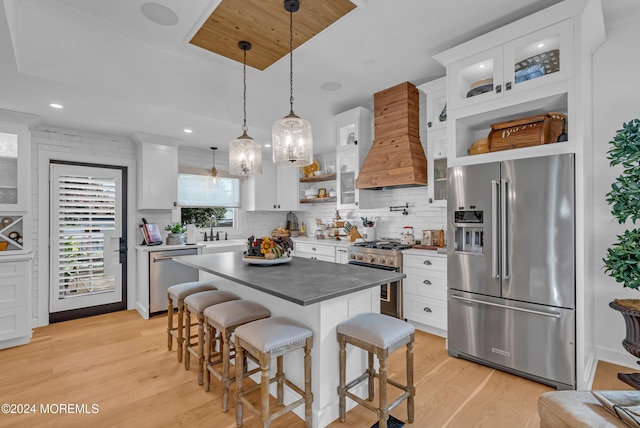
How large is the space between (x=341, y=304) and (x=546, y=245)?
5.30 ft

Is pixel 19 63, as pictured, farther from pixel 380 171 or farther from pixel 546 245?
pixel 546 245

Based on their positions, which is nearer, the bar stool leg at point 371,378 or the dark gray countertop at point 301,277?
the dark gray countertop at point 301,277

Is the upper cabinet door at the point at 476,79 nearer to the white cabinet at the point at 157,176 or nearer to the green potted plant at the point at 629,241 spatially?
the green potted plant at the point at 629,241

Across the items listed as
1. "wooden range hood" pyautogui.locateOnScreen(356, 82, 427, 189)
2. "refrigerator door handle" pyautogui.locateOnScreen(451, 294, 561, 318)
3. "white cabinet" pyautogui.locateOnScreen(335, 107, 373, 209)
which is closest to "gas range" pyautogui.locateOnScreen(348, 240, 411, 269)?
"white cabinet" pyautogui.locateOnScreen(335, 107, 373, 209)

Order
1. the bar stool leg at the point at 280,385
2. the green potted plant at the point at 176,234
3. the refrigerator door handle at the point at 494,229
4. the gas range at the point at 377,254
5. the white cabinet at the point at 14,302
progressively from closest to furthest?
1. the bar stool leg at the point at 280,385
2. the refrigerator door handle at the point at 494,229
3. the white cabinet at the point at 14,302
4. the gas range at the point at 377,254
5. the green potted plant at the point at 176,234

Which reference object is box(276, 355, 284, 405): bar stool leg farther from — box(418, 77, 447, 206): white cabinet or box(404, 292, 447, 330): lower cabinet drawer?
box(418, 77, 447, 206): white cabinet

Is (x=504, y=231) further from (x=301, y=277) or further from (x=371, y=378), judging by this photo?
(x=301, y=277)

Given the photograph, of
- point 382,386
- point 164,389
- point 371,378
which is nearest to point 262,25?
point 382,386

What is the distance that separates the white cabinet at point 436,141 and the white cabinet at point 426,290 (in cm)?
64

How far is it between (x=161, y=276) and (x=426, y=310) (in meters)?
3.47

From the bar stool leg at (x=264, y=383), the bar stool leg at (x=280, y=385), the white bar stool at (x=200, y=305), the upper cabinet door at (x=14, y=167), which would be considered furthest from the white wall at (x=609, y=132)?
the upper cabinet door at (x=14, y=167)

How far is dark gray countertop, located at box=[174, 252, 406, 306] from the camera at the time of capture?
1707 millimetres

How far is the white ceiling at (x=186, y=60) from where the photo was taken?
7.02 feet

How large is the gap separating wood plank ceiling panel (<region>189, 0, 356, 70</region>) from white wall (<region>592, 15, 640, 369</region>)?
2.39 metres
